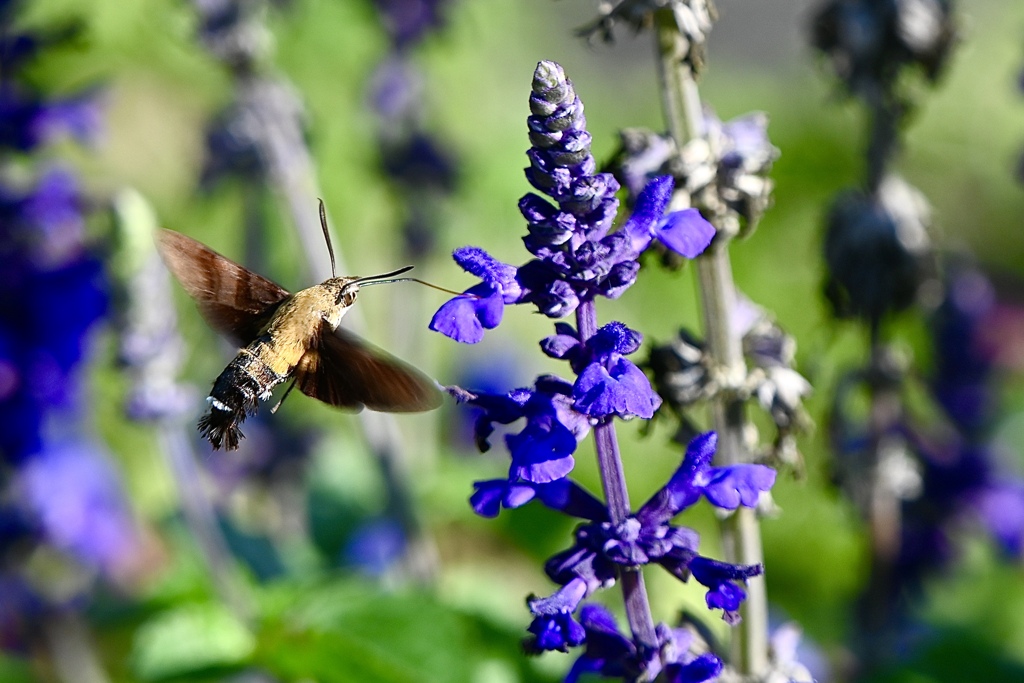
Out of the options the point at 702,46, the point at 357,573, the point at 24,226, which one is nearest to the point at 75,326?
the point at 24,226

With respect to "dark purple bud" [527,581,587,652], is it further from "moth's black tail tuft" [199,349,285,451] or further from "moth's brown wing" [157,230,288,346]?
"moth's brown wing" [157,230,288,346]

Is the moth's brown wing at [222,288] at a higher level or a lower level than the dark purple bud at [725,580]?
higher

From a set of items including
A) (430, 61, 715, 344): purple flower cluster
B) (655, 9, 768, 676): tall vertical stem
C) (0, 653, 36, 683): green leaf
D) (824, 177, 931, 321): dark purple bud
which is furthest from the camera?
(0, 653, 36, 683): green leaf

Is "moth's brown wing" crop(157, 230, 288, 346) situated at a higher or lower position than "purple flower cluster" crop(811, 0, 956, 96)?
lower

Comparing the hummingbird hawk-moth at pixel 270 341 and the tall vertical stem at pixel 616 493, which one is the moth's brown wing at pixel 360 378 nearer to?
the hummingbird hawk-moth at pixel 270 341

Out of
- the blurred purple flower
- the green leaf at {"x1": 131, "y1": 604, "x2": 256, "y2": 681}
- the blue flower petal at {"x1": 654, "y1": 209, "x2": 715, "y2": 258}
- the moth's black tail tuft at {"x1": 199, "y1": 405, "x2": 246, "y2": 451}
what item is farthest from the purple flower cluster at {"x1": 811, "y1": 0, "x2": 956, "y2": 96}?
the blurred purple flower

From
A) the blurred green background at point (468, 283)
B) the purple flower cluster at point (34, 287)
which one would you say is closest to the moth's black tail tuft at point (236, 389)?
the blurred green background at point (468, 283)

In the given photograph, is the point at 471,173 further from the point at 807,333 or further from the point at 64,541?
the point at 807,333
